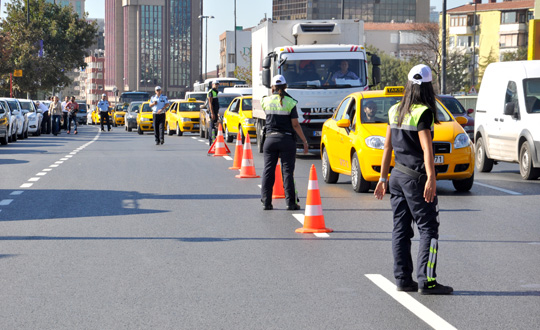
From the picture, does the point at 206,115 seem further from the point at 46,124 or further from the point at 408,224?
the point at 408,224

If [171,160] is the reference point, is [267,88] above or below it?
above

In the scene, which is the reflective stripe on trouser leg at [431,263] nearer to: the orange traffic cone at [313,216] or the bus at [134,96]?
the orange traffic cone at [313,216]

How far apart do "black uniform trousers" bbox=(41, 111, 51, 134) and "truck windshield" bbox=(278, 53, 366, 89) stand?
931 inches

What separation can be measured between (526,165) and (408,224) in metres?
11.2

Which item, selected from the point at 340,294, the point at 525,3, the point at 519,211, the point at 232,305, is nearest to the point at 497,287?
the point at 340,294

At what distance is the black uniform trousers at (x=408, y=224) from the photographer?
748 cm

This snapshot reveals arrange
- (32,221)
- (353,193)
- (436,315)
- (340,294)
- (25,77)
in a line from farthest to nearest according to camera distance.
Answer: (25,77) → (353,193) → (32,221) → (340,294) → (436,315)

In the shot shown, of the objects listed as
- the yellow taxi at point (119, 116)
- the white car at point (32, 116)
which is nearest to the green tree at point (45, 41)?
the yellow taxi at point (119, 116)

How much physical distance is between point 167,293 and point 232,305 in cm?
66

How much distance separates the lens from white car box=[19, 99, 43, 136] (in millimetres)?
43312

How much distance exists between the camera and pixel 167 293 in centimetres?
749

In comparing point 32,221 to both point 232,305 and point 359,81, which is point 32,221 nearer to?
point 232,305

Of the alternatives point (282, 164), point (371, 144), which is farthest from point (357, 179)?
point (282, 164)

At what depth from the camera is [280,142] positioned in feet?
43.5
